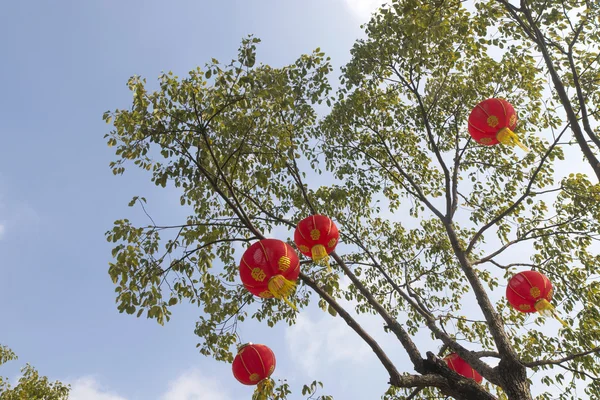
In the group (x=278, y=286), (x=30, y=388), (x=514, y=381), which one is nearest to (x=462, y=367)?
(x=514, y=381)

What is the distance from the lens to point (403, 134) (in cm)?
710

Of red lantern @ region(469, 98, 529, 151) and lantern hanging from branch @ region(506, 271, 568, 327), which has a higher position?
red lantern @ region(469, 98, 529, 151)

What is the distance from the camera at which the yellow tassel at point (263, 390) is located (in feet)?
13.8

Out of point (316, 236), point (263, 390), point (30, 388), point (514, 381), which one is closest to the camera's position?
point (316, 236)

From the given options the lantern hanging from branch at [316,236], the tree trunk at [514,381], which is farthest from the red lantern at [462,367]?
the lantern hanging from branch at [316,236]

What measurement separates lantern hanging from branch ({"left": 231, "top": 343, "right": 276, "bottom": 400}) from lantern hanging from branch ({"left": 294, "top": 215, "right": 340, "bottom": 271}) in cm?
136

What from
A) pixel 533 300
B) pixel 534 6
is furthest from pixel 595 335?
pixel 534 6

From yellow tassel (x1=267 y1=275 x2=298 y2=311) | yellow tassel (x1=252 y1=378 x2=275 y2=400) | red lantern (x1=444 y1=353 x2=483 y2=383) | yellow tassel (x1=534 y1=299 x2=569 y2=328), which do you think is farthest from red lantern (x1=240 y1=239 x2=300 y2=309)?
red lantern (x1=444 y1=353 x2=483 y2=383)

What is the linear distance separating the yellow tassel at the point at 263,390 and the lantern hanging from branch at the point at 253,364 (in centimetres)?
2

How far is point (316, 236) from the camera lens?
3432 mm

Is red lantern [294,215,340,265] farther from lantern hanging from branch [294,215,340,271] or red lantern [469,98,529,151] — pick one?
red lantern [469,98,529,151]

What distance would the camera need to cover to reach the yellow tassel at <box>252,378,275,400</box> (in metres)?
4.22

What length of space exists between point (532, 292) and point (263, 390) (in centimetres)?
304

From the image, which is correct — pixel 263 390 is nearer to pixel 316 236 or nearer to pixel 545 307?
pixel 316 236
